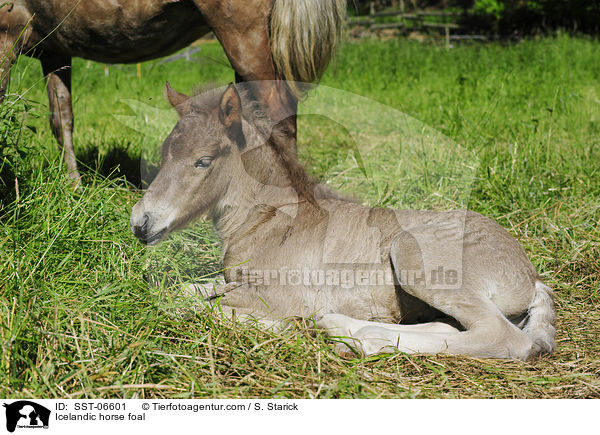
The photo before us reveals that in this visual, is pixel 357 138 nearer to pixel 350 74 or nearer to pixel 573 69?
pixel 350 74

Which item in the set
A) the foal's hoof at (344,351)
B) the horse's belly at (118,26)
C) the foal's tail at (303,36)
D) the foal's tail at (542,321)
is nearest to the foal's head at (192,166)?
the foal's tail at (303,36)

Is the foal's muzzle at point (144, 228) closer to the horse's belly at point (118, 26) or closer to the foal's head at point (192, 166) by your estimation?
the foal's head at point (192, 166)

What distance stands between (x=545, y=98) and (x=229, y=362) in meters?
7.14

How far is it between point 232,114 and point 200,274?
127 centimetres

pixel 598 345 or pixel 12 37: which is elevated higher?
pixel 12 37

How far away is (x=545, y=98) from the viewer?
8062mm

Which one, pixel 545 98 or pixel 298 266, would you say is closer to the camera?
pixel 298 266

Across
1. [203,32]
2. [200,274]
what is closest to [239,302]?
[200,274]

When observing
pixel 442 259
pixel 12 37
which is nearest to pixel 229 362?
pixel 442 259

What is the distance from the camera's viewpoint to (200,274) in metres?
3.89

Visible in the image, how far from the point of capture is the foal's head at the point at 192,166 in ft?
9.89

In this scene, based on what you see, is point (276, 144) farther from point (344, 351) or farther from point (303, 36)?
point (344, 351)
